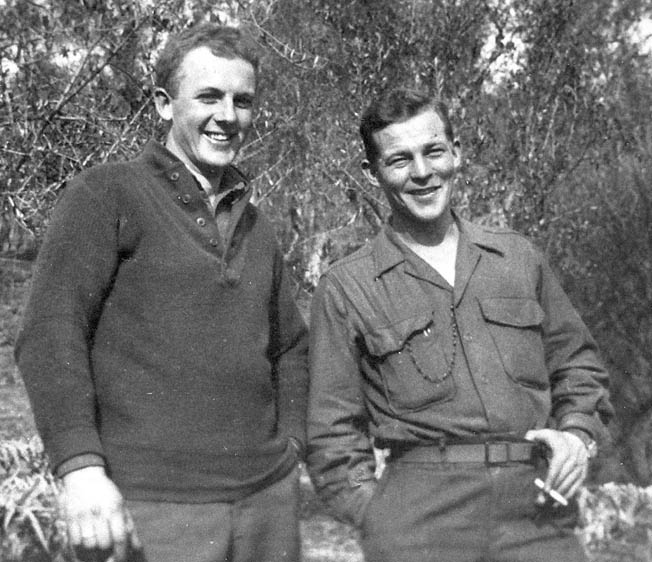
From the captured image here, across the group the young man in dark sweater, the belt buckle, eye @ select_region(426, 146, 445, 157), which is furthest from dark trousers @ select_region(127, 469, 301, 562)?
eye @ select_region(426, 146, 445, 157)

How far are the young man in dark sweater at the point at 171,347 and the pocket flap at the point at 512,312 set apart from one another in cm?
62

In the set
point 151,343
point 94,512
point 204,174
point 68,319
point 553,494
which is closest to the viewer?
point 94,512

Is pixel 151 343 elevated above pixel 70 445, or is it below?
above

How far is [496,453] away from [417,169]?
82cm

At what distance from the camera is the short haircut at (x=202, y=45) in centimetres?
281

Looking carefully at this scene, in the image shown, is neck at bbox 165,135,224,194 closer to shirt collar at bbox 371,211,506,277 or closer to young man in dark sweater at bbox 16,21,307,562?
young man in dark sweater at bbox 16,21,307,562

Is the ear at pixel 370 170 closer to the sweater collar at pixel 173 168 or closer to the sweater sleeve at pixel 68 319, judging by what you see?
the sweater collar at pixel 173 168

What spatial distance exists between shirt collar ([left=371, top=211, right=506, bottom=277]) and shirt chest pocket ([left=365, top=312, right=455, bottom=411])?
0.19m

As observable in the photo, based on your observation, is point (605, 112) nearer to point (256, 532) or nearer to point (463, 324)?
point (463, 324)

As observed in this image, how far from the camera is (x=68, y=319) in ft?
8.09

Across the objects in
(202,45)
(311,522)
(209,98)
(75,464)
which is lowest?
(311,522)

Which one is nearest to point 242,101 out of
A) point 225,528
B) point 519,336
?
point 519,336

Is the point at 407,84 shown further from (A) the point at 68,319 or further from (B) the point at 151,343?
(A) the point at 68,319

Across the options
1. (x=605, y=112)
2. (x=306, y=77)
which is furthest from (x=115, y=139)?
(x=605, y=112)
